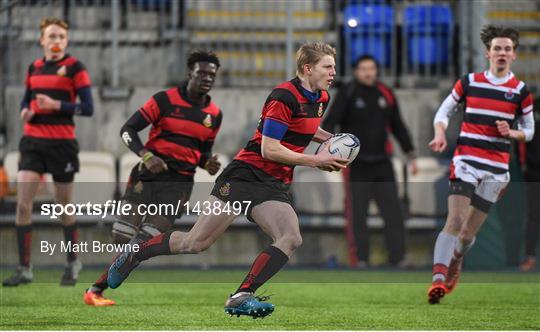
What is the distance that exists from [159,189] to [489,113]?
2573 millimetres

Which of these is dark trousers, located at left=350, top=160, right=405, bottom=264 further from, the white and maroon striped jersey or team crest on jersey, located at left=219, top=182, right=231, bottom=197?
team crest on jersey, located at left=219, top=182, right=231, bottom=197

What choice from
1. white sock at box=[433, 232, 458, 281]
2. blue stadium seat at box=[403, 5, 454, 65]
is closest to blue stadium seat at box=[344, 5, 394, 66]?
blue stadium seat at box=[403, 5, 454, 65]

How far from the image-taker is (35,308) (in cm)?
903

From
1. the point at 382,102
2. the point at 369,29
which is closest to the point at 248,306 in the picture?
the point at 382,102

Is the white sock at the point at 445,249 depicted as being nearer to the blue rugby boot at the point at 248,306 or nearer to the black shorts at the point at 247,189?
the black shorts at the point at 247,189

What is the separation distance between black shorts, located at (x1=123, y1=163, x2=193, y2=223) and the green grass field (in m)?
0.77

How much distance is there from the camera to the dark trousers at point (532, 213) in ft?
43.9

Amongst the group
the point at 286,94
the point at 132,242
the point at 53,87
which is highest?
the point at 286,94

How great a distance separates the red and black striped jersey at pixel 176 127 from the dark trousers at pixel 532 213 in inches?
201

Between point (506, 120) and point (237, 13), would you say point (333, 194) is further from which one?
point (506, 120)

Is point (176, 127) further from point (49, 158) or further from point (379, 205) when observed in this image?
point (379, 205)

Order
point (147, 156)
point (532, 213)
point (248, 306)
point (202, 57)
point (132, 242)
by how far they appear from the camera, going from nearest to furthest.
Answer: point (248, 306) → point (132, 242) → point (147, 156) → point (202, 57) → point (532, 213)

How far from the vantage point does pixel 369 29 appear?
1534 centimetres

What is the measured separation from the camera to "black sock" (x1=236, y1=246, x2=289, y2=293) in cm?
744
